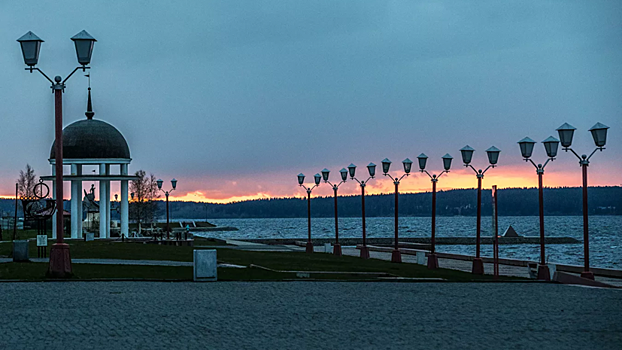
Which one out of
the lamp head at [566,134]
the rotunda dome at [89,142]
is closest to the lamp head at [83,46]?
the lamp head at [566,134]

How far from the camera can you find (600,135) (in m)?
29.8

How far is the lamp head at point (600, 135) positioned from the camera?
2975cm

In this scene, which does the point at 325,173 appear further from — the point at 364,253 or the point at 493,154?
the point at 493,154

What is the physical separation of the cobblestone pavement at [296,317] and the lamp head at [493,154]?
14.6 metres

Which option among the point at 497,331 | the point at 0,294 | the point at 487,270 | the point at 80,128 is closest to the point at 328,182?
the point at 487,270

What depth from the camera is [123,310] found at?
14.5m

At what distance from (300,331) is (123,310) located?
12.3ft

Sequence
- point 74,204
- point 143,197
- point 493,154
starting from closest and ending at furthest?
point 493,154 < point 74,204 < point 143,197

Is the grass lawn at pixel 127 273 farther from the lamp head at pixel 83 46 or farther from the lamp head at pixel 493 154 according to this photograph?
the lamp head at pixel 493 154

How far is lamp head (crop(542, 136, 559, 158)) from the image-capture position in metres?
31.3

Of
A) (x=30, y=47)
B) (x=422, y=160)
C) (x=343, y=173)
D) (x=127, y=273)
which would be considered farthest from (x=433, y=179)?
(x=30, y=47)

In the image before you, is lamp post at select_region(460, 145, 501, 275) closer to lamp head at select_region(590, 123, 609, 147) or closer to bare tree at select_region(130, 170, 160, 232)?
lamp head at select_region(590, 123, 609, 147)

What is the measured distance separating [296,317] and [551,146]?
20.1 m

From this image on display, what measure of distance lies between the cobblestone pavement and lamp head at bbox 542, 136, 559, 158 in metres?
12.0
